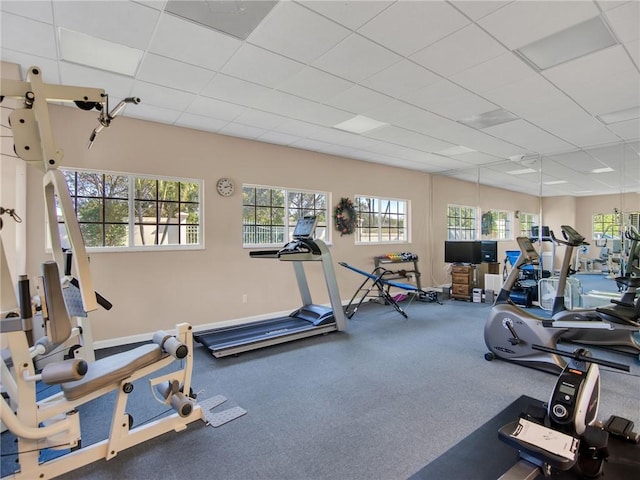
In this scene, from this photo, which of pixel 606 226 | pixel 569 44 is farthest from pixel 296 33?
pixel 606 226

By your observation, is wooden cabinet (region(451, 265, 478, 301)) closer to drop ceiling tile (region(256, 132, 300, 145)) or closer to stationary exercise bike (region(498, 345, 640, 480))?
drop ceiling tile (region(256, 132, 300, 145))

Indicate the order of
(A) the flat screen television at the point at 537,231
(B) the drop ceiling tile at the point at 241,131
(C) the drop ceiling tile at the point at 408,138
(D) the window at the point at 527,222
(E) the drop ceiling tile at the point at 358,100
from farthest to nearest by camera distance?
1. (D) the window at the point at 527,222
2. (A) the flat screen television at the point at 537,231
3. (C) the drop ceiling tile at the point at 408,138
4. (B) the drop ceiling tile at the point at 241,131
5. (E) the drop ceiling tile at the point at 358,100

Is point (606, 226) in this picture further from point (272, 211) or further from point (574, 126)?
point (272, 211)

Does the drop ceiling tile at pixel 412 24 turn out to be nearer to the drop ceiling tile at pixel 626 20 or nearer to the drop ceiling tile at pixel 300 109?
the drop ceiling tile at pixel 626 20

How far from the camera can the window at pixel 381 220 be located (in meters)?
6.77

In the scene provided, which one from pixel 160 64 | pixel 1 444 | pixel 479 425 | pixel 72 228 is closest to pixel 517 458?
pixel 479 425

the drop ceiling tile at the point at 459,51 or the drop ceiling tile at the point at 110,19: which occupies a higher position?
the drop ceiling tile at the point at 110,19

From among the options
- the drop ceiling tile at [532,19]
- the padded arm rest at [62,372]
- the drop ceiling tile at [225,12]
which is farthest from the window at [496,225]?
the padded arm rest at [62,372]

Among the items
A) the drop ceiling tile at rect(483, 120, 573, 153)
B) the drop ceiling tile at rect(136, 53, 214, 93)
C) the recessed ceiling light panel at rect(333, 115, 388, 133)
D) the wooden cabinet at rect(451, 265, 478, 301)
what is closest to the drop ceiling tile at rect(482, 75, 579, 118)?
the drop ceiling tile at rect(483, 120, 573, 153)

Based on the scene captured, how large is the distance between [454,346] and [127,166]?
4657 mm

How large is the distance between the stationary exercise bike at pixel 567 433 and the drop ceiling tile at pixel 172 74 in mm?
3636

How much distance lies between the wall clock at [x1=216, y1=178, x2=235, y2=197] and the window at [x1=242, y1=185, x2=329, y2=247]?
10.5 inches

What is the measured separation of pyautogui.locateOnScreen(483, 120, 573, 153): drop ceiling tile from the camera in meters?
4.57

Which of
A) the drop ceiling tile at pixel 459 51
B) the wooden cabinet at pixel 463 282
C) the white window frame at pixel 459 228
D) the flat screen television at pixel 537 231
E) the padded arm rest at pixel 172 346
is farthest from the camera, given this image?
the white window frame at pixel 459 228
